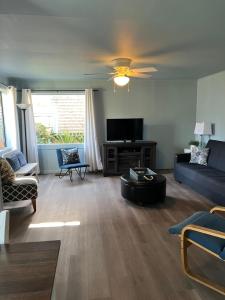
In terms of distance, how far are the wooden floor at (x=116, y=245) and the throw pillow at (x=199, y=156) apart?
719 mm

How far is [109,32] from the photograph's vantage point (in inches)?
104

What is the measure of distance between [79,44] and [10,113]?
120 inches

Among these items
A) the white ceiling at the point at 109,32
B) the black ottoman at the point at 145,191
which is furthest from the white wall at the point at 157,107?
the black ottoman at the point at 145,191

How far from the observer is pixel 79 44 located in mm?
3049

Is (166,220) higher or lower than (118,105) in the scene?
lower

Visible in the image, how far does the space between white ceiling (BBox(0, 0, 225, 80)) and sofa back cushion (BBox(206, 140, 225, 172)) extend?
1.61 metres

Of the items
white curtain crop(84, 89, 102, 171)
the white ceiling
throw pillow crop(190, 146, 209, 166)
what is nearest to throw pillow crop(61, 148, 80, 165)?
white curtain crop(84, 89, 102, 171)

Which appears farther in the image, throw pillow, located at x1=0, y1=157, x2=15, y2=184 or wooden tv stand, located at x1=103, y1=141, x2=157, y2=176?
wooden tv stand, located at x1=103, y1=141, x2=157, y2=176

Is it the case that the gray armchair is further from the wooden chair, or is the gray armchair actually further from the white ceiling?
the wooden chair

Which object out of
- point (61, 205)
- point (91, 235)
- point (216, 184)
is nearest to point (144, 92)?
point (216, 184)

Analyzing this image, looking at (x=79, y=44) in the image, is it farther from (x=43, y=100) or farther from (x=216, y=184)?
(x=43, y=100)

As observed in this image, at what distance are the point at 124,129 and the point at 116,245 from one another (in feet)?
12.0

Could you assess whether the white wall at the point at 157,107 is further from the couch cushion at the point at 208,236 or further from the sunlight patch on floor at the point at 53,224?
the couch cushion at the point at 208,236

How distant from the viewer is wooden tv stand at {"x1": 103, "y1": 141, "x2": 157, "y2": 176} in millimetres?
5831
